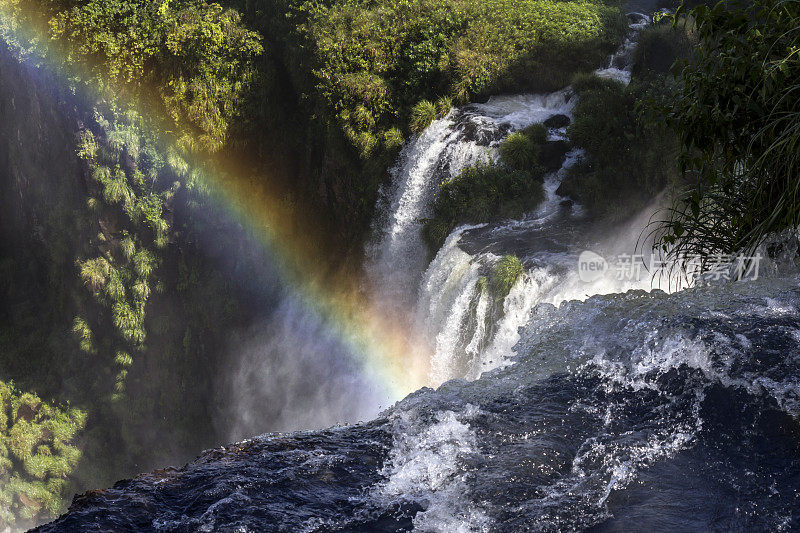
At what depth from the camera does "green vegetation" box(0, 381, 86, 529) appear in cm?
1792

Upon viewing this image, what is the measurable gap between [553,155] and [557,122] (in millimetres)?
991

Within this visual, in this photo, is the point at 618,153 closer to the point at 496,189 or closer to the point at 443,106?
the point at 496,189

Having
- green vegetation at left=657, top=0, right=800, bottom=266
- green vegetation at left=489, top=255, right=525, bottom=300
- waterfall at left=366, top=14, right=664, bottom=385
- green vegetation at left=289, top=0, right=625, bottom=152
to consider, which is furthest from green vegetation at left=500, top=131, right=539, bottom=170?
green vegetation at left=657, top=0, right=800, bottom=266

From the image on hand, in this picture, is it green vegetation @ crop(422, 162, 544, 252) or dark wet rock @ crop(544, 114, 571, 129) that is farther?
dark wet rock @ crop(544, 114, 571, 129)

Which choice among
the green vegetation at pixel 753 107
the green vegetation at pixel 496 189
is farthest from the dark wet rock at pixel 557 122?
the green vegetation at pixel 753 107

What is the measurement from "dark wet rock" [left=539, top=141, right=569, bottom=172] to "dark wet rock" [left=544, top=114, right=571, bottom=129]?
0.62 metres

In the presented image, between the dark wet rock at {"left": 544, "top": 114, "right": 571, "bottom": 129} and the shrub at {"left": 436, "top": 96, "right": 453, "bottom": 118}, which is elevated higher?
the shrub at {"left": 436, "top": 96, "right": 453, "bottom": 118}

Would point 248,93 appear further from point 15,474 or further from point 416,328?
point 15,474

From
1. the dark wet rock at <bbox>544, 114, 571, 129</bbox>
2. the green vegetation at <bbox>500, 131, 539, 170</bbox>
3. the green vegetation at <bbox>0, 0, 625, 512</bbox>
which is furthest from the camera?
the green vegetation at <bbox>0, 0, 625, 512</bbox>

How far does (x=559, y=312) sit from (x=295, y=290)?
11.5 metres

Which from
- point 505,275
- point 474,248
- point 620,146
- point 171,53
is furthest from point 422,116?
point 171,53

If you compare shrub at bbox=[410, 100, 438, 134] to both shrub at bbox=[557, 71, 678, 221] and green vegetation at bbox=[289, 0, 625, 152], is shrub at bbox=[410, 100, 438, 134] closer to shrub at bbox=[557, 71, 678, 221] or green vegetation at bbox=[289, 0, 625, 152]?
green vegetation at bbox=[289, 0, 625, 152]

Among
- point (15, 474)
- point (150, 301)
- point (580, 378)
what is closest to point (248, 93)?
point (150, 301)

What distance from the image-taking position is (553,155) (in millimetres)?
13102
